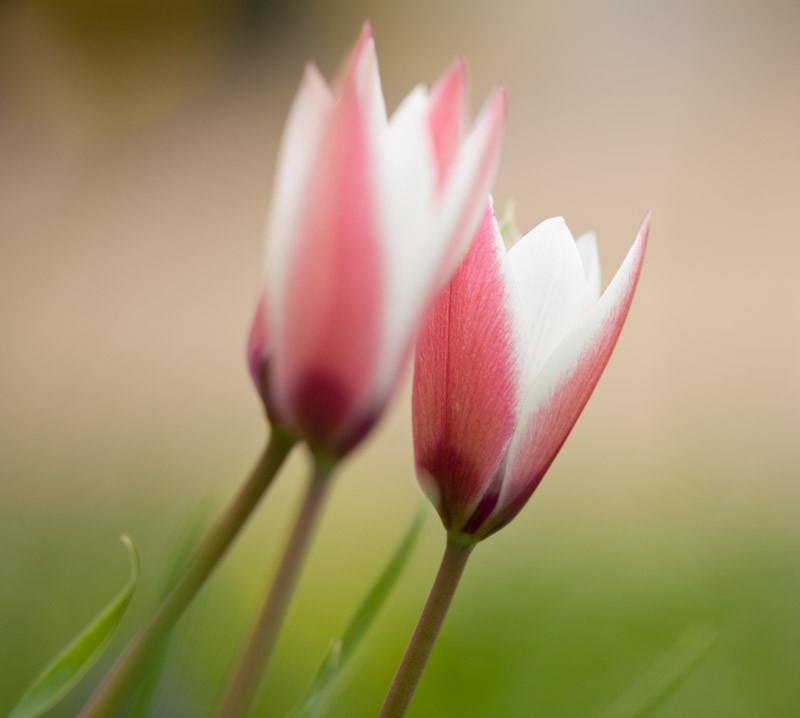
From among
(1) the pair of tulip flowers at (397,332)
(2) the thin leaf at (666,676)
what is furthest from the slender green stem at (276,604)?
(2) the thin leaf at (666,676)

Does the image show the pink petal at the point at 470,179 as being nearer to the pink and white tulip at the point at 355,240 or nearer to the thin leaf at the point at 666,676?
the pink and white tulip at the point at 355,240

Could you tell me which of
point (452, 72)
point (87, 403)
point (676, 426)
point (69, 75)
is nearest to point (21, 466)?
point (87, 403)

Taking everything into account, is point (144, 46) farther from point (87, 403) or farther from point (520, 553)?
point (520, 553)

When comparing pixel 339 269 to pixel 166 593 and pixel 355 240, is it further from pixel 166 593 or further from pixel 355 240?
pixel 166 593

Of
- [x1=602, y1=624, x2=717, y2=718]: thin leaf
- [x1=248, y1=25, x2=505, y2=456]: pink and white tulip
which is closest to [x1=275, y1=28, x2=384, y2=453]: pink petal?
[x1=248, y1=25, x2=505, y2=456]: pink and white tulip

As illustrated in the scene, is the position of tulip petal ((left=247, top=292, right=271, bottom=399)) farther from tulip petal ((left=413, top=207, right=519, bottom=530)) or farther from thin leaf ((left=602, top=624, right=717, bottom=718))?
thin leaf ((left=602, top=624, right=717, bottom=718))

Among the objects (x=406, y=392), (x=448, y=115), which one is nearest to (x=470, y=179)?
(x=448, y=115)

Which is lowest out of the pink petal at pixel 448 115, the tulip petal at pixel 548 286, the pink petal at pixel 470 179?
the tulip petal at pixel 548 286
